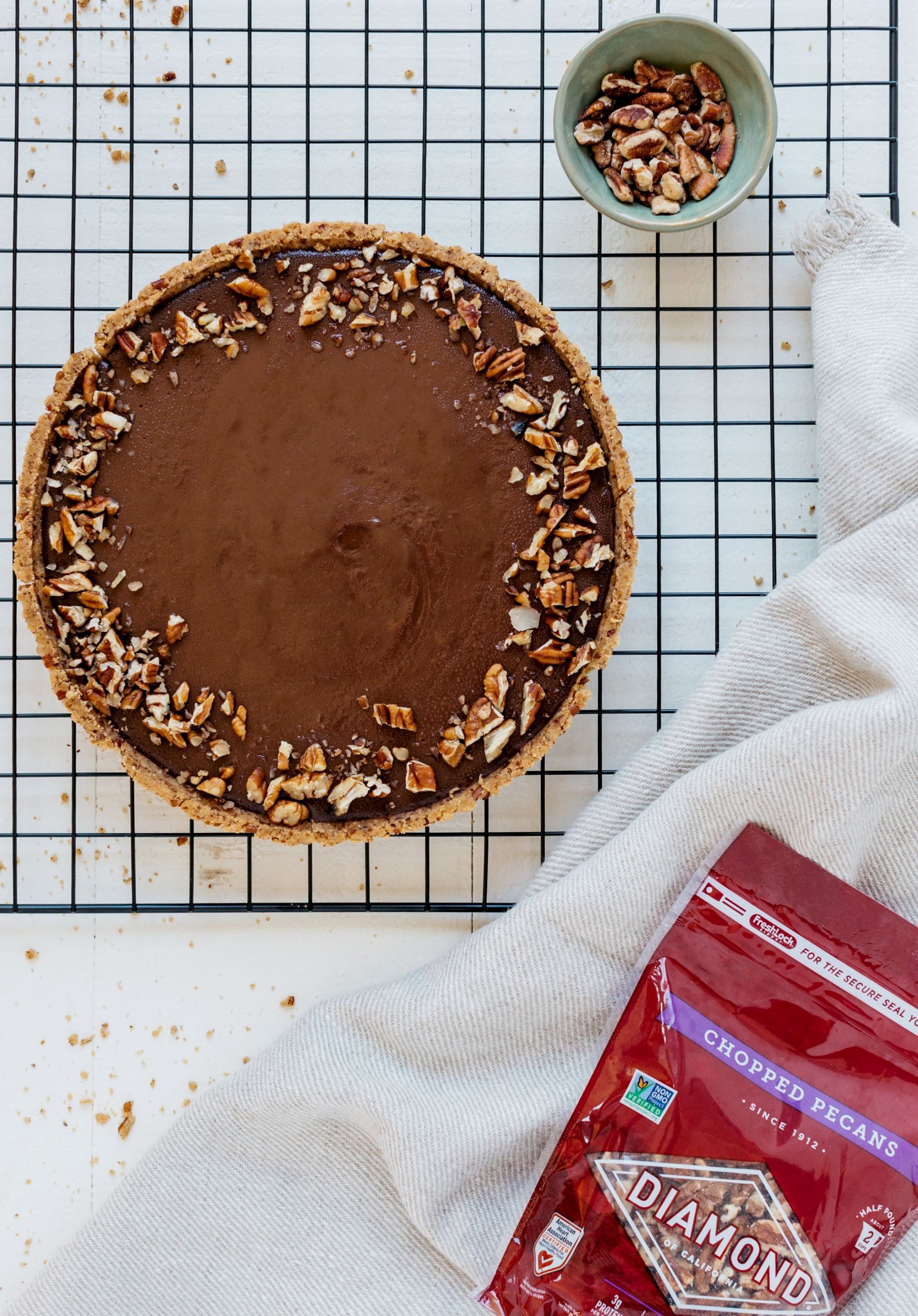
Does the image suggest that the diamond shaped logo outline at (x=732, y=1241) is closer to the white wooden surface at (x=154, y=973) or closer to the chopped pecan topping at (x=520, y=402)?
the white wooden surface at (x=154, y=973)

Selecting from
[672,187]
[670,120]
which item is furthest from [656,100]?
[672,187]

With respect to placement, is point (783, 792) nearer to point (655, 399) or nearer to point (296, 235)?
point (655, 399)

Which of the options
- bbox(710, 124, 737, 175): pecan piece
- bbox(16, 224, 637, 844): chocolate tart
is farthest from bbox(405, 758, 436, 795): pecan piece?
bbox(710, 124, 737, 175): pecan piece

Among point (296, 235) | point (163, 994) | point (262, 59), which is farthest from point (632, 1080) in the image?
point (262, 59)

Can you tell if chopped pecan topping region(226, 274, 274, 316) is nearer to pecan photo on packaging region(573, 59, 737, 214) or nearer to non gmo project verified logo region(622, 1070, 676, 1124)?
pecan photo on packaging region(573, 59, 737, 214)

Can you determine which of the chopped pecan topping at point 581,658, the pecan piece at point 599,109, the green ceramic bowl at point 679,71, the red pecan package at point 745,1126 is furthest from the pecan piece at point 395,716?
the pecan piece at point 599,109

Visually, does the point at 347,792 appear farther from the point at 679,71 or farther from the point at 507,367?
the point at 679,71
